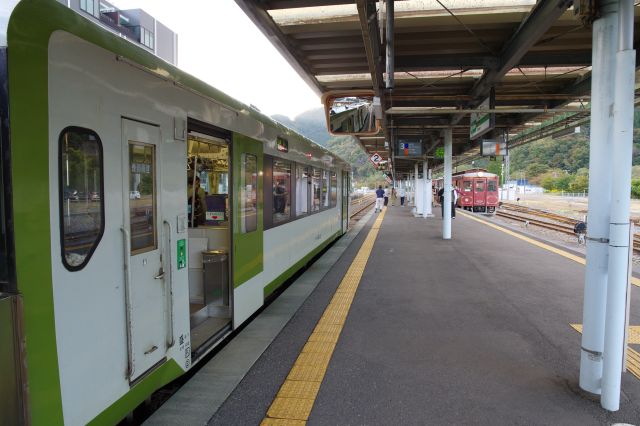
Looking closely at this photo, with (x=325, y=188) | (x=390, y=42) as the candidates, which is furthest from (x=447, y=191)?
(x=390, y=42)

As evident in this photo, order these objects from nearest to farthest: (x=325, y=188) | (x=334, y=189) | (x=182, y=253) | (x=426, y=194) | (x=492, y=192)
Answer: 1. (x=182, y=253)
2. (x=325, y=188)
3. (x=334, y=189)
4. (x=426, y=194)
5. (x=492, y=192)

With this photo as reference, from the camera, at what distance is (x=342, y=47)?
240 inches

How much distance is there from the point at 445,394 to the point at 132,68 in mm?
3150

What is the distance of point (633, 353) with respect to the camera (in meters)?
4.01

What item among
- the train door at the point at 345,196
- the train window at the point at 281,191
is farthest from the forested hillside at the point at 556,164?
the train window at the point at 281,191

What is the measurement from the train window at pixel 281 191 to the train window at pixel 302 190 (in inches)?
22.0

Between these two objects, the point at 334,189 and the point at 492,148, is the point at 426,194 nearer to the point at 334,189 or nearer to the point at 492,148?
the point at 334,189

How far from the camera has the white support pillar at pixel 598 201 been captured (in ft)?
10.3

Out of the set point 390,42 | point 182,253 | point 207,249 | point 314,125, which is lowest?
point 207,249

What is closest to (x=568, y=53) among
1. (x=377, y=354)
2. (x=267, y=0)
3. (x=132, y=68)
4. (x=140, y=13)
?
(x=267, y=0)

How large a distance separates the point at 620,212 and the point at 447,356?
1.89m

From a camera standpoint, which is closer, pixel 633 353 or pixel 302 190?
pixel 633 353

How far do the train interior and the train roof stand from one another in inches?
22.4

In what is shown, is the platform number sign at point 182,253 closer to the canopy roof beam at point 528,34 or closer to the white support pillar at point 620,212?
the white support pillar at point 620,212
